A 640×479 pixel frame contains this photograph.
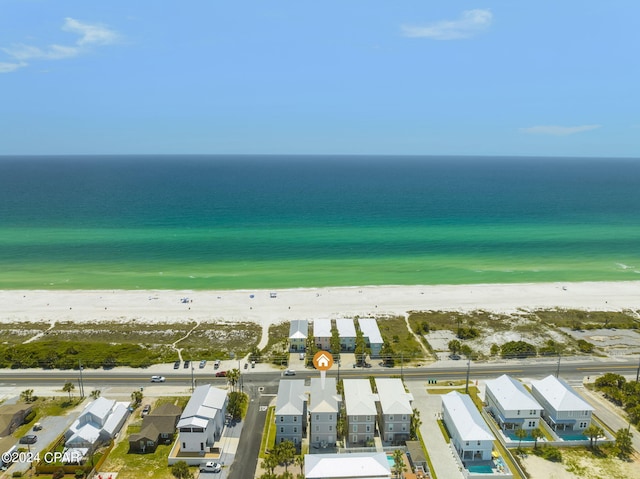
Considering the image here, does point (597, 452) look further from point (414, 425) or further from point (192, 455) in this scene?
point (192, 455)

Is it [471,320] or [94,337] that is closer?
[94,337]

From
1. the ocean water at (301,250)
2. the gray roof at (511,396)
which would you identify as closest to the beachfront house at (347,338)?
the gray roof at (511,396)

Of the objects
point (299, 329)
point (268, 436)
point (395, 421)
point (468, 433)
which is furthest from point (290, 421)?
point (299, 329)

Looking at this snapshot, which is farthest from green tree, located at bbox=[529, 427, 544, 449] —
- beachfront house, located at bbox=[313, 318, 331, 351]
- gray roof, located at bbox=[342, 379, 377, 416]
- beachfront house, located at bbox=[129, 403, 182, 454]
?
beachfront house, located at bbox=[129, 403, 182, 454]

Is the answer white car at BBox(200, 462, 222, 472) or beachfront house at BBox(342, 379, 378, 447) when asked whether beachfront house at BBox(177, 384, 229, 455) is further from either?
beachfront house at BBox(342, 379, 378, 447)

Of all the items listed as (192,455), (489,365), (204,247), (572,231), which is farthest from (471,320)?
(572,231)
